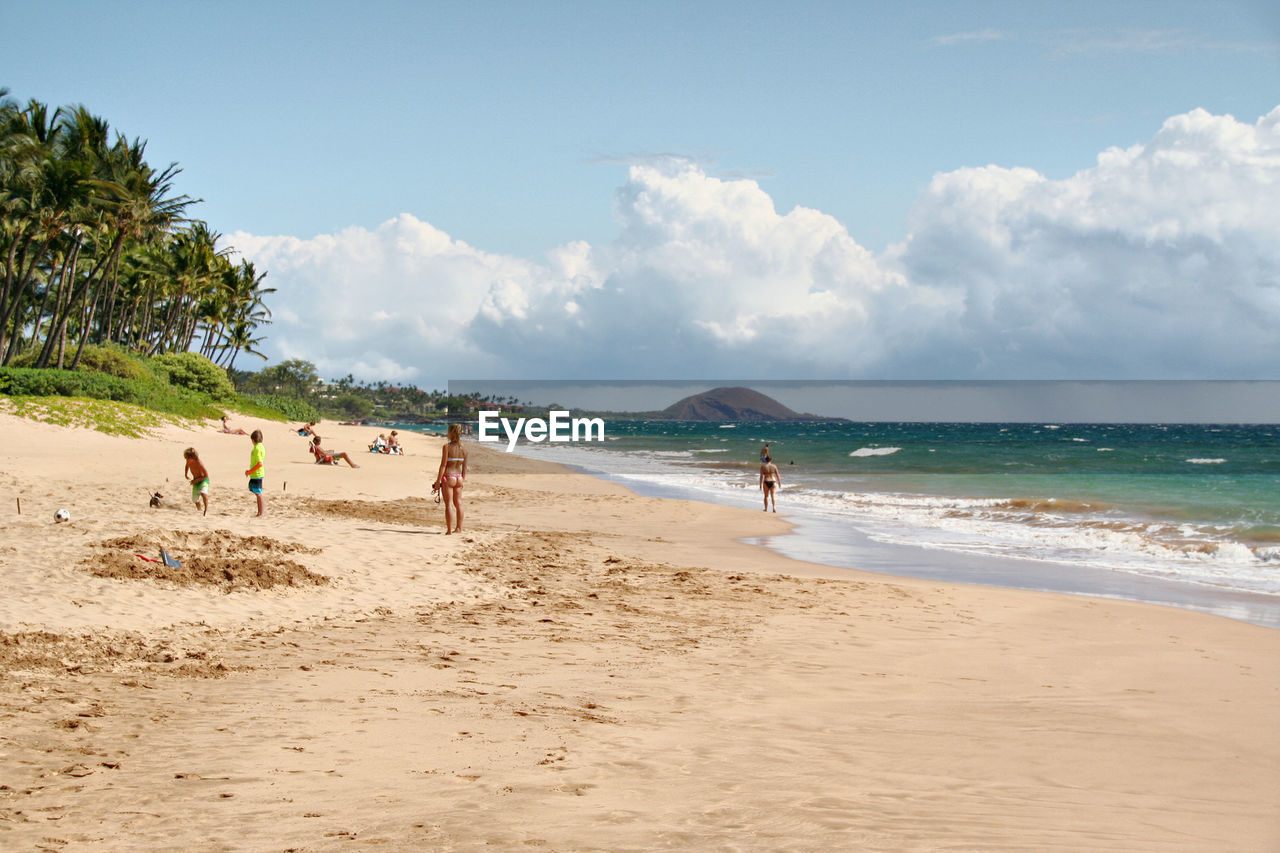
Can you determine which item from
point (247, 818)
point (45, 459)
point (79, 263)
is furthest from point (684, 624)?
point (79, 263)

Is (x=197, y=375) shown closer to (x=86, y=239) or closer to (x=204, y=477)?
(x=86, y=239)

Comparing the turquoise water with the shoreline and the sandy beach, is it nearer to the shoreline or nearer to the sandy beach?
the shoreline

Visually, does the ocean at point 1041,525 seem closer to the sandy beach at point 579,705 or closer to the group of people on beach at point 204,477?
the sandy beach at point 579,705

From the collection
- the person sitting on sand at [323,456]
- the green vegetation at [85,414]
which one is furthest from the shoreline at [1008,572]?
the green vegetation at [85,414]

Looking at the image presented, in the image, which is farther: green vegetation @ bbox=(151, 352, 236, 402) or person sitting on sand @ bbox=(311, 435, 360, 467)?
green vegetation @ bbox=(151, 352, 236, 402)

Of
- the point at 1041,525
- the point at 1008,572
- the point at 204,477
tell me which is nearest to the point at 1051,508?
the point at 1041,525

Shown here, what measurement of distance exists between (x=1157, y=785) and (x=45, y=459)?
962 inches

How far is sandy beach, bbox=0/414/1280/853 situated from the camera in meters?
4.16

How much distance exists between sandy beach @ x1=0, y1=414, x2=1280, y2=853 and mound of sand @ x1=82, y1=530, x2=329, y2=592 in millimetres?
44

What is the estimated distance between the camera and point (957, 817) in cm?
434

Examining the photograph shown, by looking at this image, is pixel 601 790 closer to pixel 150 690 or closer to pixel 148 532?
pixel 150 690

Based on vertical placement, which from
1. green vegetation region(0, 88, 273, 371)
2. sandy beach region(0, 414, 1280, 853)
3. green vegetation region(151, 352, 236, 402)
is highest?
green vegetation region(0, 88, 273, 371)

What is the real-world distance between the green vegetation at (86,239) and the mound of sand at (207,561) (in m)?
34.0

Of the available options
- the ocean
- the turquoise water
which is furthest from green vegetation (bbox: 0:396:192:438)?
the turquoise water
